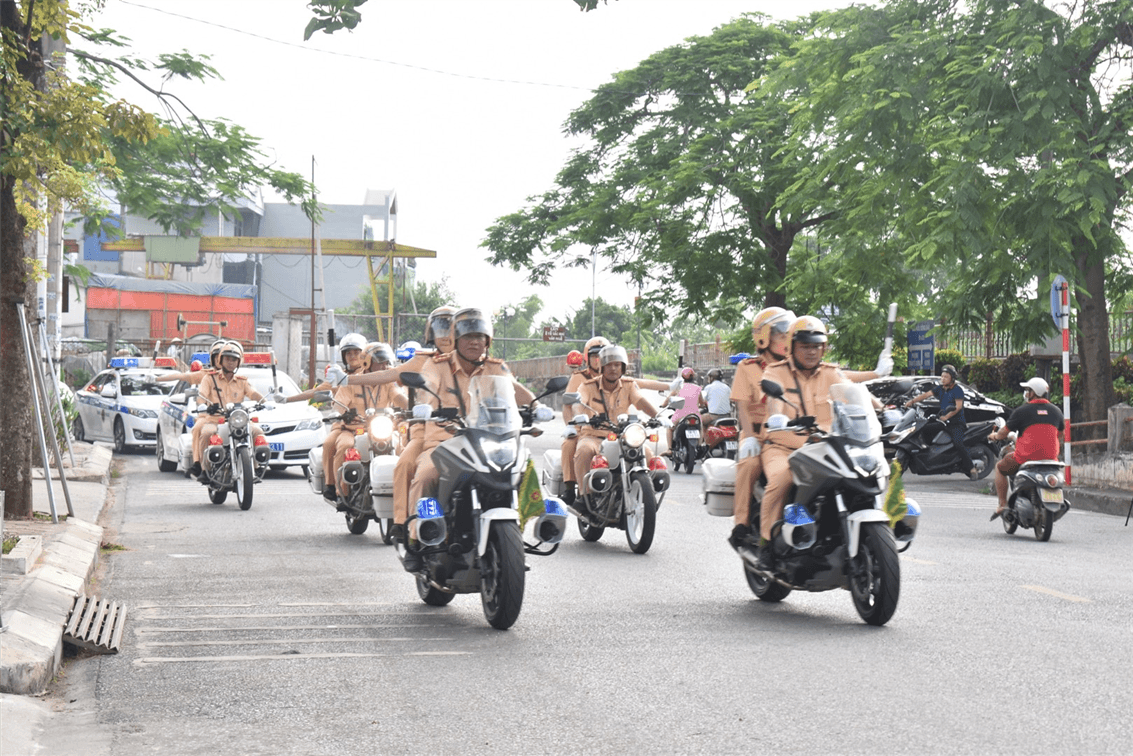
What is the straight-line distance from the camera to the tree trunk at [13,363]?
503 inches

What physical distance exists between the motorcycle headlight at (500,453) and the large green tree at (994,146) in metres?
12.6

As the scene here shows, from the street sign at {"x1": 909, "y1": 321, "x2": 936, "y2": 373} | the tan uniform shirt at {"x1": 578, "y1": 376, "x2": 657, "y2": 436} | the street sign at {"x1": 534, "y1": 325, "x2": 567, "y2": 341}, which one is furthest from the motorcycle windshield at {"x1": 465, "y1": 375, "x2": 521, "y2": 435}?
the street sign at {"x1": 534, "y1": 325, "x2": 567, "y2": 341}

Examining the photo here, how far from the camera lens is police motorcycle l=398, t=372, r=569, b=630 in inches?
319

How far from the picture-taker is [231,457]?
55.3 ft

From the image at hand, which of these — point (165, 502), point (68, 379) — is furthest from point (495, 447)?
point (68, 379)

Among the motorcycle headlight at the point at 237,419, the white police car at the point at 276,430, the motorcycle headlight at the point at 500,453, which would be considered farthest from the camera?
the white police car at the point at 276,430

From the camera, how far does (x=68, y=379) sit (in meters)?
41.2

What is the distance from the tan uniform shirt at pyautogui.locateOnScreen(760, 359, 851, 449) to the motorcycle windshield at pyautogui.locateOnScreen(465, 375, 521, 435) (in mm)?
1567

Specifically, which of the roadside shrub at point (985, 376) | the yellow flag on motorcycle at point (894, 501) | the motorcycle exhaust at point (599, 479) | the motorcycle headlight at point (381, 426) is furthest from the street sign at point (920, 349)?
the yellow flag on motorcycle at point (894, 501)

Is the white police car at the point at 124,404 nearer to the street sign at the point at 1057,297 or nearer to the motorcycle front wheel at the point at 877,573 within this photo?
the street sign at the point at 1057,297

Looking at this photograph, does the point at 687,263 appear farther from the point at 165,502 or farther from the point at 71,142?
the point at 71,142

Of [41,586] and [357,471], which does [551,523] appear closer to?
[41,586]

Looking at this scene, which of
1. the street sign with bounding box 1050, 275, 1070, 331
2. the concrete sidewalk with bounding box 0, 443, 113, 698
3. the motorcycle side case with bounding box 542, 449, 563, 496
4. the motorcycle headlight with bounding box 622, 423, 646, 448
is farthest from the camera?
the street sign with bounding box 1050, 275, 1070, 331

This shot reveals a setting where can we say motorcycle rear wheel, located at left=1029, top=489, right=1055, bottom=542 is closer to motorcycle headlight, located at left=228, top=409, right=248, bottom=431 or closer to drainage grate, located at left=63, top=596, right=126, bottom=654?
motorcycle headlight, located at left=228, top=409, right=248, bottom=431
